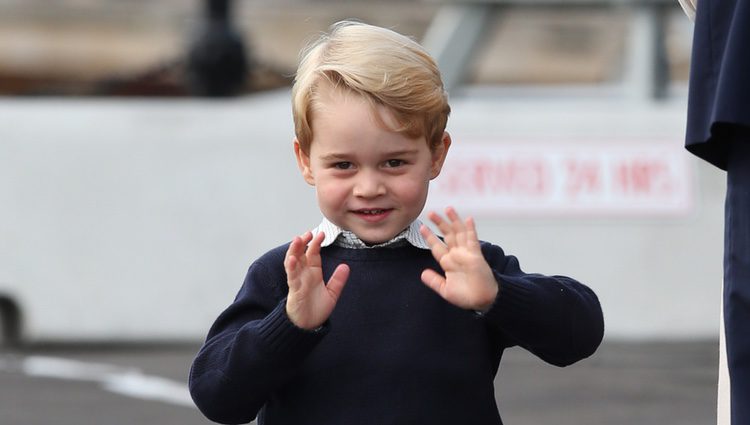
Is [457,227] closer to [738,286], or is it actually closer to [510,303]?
[510,303]

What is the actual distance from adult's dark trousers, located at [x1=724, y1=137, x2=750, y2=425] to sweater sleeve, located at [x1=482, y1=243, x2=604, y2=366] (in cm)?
22

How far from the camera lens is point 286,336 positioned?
254 centimetres

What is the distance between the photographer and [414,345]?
263 centimetres

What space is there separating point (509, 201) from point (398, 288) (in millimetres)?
6048

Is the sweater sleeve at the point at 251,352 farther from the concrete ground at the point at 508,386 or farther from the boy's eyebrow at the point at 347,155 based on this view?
the concrete ground at the point at 508,386

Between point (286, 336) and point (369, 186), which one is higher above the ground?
point (369, 186)

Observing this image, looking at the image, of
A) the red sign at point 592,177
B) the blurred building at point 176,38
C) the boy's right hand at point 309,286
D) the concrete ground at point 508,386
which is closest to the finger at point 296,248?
the boy's right hand at point 309,286

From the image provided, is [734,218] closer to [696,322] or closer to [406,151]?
[406,151]

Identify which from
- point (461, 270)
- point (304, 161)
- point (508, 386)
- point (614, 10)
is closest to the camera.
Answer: point (461, 270)

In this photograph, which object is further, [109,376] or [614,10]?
[614,10]

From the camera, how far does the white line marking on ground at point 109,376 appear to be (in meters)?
7.37

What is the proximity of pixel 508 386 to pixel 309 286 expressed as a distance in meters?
5.02

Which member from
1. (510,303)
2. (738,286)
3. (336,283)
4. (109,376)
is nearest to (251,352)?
(336,283)

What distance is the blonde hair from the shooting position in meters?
2.61
